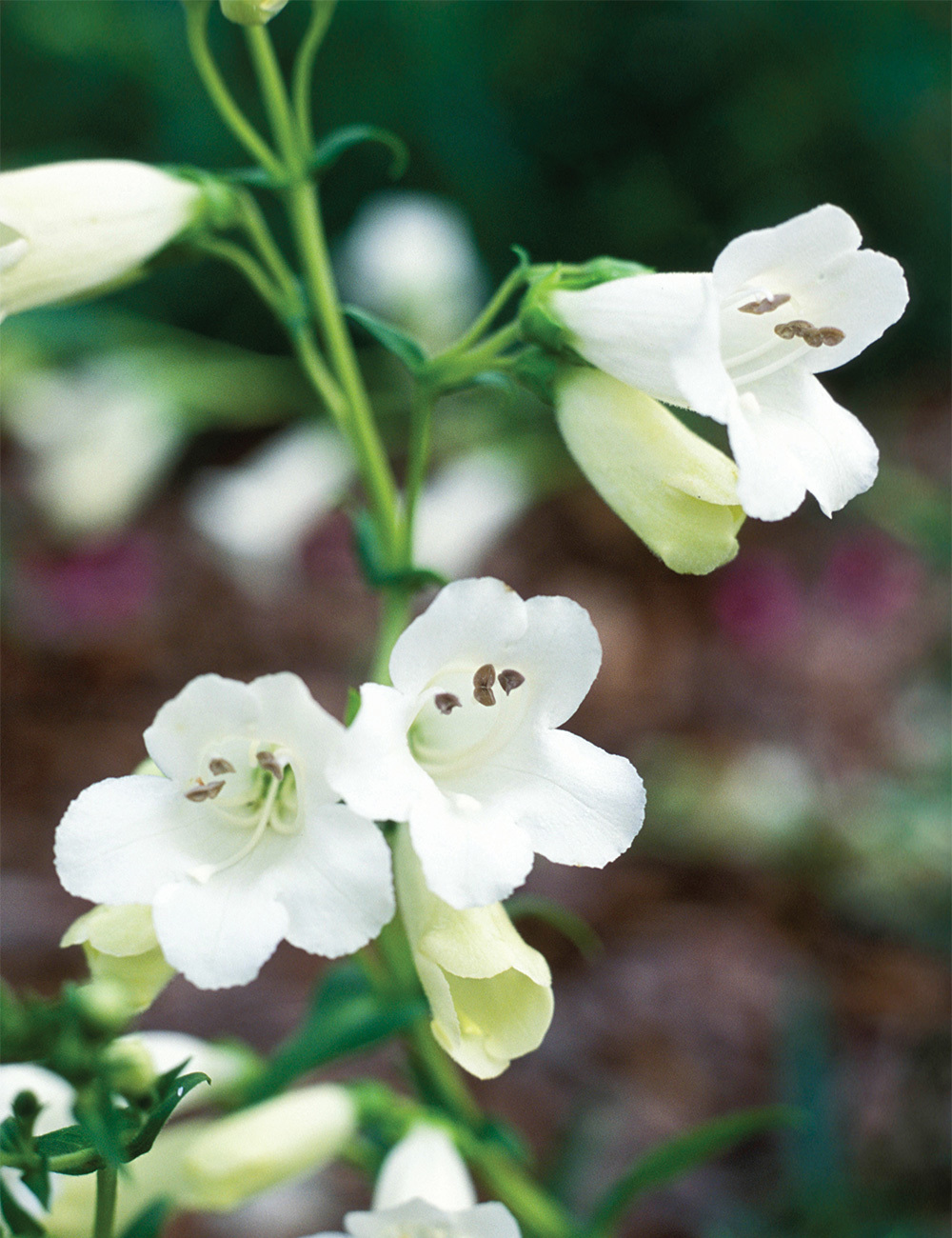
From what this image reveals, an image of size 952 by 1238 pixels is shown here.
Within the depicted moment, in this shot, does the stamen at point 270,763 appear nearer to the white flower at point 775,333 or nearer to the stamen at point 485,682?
the stamen at point 485,682

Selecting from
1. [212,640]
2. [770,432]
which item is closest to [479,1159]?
[770,432]

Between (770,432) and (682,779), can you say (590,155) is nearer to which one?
(682,779)

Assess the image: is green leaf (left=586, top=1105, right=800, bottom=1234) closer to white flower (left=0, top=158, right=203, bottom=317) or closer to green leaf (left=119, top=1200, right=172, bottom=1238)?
green leaf (left=119, top=1200, right=172, bottom=1238)

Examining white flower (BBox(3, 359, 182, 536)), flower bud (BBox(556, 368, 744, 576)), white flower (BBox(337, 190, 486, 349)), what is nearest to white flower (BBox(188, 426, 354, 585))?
white flower (BBox(3, 359, 182, 536))

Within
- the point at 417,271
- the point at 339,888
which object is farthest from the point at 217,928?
the point at 417,271

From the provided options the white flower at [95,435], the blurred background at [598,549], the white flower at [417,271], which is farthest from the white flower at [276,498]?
the white flower at [417,271]

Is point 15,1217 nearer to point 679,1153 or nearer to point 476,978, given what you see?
point 476,978
